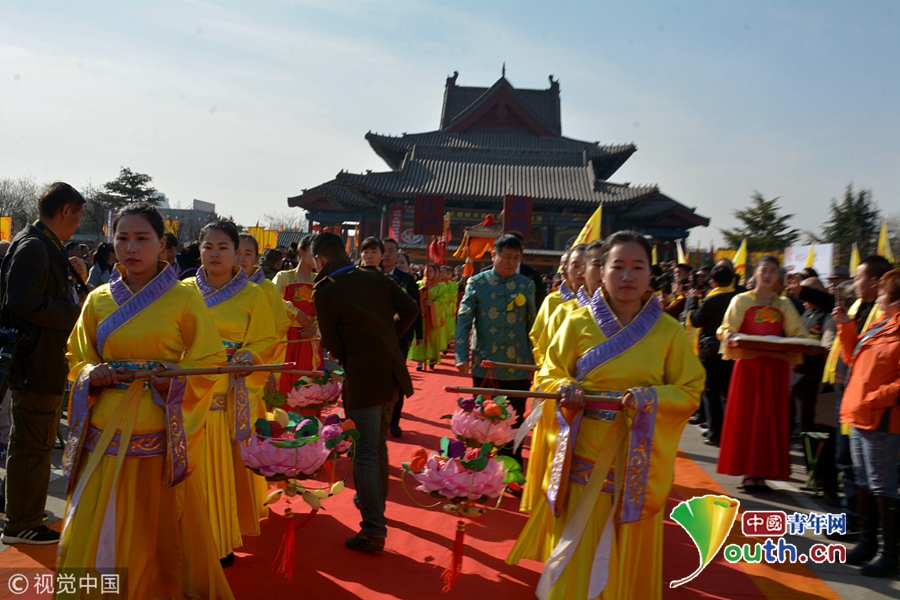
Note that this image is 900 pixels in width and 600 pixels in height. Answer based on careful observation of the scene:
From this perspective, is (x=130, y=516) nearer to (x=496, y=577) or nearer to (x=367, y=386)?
(x=367, y=386)

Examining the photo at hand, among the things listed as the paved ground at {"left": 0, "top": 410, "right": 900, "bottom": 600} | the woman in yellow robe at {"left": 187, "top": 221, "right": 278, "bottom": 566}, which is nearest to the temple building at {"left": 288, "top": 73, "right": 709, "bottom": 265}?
the paved ground at {"left": 0, "top": 410, "right": 900, "bottom": 600}

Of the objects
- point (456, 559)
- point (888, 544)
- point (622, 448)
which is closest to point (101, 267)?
point (456, 559)

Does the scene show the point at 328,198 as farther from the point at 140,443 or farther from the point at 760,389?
the point at 140,443

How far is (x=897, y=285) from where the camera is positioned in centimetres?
399

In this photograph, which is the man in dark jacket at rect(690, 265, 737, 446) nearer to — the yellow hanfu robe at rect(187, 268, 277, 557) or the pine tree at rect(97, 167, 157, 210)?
the yellow hanfu robe at rect(187, 268, 277, 557)

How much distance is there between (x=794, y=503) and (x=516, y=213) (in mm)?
17369

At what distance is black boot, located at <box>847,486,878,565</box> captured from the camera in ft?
13.5

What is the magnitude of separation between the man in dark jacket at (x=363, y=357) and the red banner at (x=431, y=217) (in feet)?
50.6

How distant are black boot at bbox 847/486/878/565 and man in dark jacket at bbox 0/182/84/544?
468cm

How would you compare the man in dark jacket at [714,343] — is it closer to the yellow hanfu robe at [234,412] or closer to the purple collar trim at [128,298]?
the yellow hanfu robe at [234,412]

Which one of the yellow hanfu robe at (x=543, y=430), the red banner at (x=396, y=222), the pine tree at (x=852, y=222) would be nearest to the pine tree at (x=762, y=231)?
the pine tree at (x=852, y=222)

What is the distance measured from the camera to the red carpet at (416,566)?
3.61 metres

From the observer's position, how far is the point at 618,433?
3.00 metres


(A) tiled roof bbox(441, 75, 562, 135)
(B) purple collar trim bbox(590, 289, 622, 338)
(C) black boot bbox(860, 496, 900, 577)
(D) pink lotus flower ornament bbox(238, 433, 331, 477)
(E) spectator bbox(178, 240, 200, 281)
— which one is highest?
(A) tiled roof bbox(441, 75, 562, 135)
